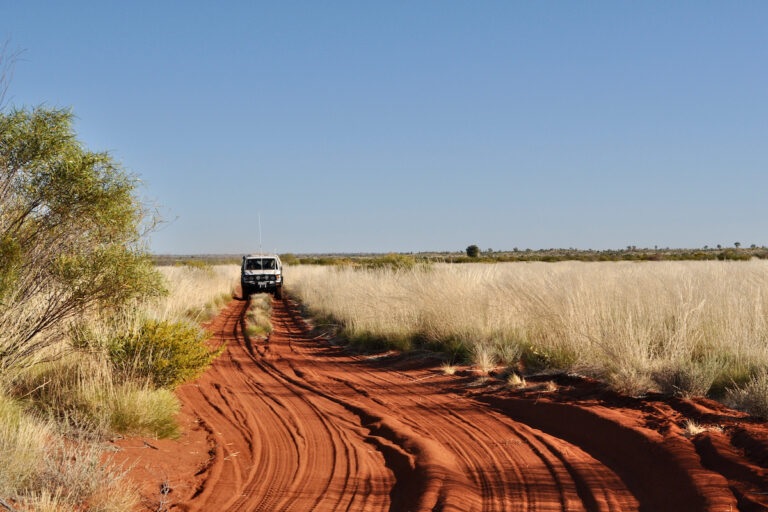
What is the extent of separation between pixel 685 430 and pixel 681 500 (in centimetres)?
171

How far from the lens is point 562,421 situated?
7965 mm

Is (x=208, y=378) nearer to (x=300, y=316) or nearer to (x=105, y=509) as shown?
(x=105, y=509)

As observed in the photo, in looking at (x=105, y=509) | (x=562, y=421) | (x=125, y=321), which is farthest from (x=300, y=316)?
(x=105, y=509)

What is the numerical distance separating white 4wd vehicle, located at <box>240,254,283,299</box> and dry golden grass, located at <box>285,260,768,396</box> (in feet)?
54.4

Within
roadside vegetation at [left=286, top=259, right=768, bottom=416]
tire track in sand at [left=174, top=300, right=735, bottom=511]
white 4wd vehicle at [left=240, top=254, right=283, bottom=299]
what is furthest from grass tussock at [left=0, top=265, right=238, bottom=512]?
white 4wd vehicle at [left=240, top=254, right=283, bottom=299]

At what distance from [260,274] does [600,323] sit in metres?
25.8

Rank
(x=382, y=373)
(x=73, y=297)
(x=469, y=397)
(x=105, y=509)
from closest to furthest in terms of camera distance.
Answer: (x=105, y=509)
(x=73, y=297)
(x=469, y=397)
(x=382, y=373)

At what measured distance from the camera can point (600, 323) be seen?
10195 millimetres

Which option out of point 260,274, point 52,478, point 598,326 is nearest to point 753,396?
point 598,326

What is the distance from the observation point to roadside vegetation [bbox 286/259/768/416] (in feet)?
28.2

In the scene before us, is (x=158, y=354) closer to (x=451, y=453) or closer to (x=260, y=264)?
(x=451, y=453)

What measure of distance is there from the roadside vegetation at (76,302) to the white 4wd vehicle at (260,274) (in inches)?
961


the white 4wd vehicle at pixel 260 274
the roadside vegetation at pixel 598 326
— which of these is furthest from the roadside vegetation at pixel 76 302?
the white 4wd vehicle at pixel 260 274

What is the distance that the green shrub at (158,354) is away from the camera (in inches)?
333
